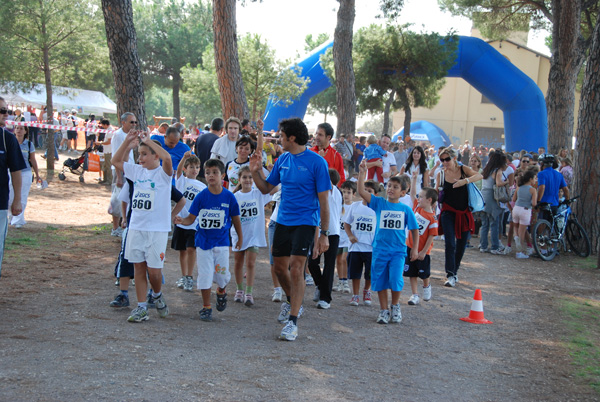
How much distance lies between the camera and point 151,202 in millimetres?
5750

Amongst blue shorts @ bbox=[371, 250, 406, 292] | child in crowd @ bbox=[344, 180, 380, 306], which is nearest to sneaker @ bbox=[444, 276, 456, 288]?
child in crowd @ bbox=[344, 180, 380, 306]

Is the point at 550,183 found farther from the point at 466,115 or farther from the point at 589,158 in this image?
the point at 466,115

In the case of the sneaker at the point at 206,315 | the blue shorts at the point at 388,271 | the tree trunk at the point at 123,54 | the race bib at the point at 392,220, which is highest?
the tree trunk at the point at 123,54

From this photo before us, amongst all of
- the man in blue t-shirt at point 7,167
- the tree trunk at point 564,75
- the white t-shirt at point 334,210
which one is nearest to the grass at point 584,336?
the white t-shirt at point 334,210

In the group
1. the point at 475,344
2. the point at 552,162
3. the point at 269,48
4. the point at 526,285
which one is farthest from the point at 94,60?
the point at 475,344

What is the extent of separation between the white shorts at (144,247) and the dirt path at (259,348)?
0.63m

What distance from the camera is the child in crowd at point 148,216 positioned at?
225 inches

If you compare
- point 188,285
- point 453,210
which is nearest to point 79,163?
point 188,285

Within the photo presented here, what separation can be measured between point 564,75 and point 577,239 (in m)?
9.62

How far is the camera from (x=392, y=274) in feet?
21.4

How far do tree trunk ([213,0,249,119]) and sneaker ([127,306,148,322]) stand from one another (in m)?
9.54

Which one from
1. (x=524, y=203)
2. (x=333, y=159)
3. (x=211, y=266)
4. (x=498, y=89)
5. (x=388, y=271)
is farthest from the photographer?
(x=498, y=89)

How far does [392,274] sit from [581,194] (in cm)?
819

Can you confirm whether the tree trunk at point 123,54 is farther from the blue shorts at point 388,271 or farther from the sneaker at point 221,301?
the blue shorts at point 388,271
